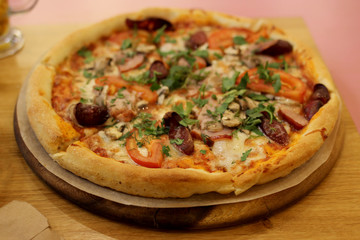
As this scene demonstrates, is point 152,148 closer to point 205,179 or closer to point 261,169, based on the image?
point 205,179

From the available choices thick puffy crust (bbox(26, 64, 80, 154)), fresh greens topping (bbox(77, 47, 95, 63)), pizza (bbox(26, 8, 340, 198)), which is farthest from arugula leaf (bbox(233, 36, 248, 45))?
thick puffy crust (bbox(26, 64, 80, 154))

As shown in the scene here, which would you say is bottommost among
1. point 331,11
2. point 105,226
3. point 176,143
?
point 331,11

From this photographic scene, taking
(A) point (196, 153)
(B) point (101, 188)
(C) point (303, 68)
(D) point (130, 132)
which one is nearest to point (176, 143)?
(A) point (196, 153)

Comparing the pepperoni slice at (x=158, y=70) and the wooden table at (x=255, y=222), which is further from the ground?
the pepperoni slice at (x=158, y=70)

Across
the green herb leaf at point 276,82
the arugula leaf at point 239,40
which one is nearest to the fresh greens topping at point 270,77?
the green herb leaf at point 276,82

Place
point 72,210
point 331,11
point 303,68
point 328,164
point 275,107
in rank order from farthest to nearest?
point 331,11 < point 303,68 < point 275,107 < point 328,164 < point 72,210

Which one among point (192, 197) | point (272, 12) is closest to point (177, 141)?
point (192, 197)

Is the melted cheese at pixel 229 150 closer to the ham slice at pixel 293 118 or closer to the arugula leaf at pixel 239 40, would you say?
the ham slice at pixel 293 118

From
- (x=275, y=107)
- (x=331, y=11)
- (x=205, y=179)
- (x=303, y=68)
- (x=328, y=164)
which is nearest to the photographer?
(x=205, y=179)
